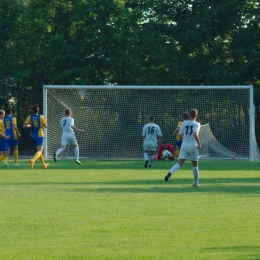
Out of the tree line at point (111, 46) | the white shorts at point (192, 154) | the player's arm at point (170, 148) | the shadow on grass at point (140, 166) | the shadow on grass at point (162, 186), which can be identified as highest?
the tree line at point (111, 46)

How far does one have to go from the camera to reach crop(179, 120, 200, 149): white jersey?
18094 millimetres

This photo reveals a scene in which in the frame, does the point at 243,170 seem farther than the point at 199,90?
No

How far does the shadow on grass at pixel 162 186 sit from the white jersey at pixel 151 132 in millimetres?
6898

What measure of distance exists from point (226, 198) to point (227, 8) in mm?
30133

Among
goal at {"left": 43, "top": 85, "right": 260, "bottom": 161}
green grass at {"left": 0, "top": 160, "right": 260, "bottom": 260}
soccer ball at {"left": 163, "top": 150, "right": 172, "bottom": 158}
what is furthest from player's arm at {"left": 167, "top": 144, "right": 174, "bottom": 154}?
green grass at {"left": 0, "top": 160, "right": 260, "bottom": 260}

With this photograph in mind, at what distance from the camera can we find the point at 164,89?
3669cm

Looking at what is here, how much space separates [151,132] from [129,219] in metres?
15.7

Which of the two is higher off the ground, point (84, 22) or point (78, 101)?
point (84, 22)

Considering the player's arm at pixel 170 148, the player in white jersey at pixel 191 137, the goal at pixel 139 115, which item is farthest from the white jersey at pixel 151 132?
the player in white jersey at pixel 191 137

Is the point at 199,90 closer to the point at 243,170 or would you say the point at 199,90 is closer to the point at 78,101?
the point at 78,101

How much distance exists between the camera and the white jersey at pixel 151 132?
89.4 ft

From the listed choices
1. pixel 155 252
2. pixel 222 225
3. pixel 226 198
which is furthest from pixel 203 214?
pixel 155 252

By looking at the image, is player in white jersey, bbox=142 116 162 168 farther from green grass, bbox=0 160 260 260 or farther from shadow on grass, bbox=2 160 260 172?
green grass, bbox=0 160 260 260

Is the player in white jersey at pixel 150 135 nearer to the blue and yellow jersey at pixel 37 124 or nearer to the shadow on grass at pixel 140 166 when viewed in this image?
the shadow on grass at pixel 140 166
